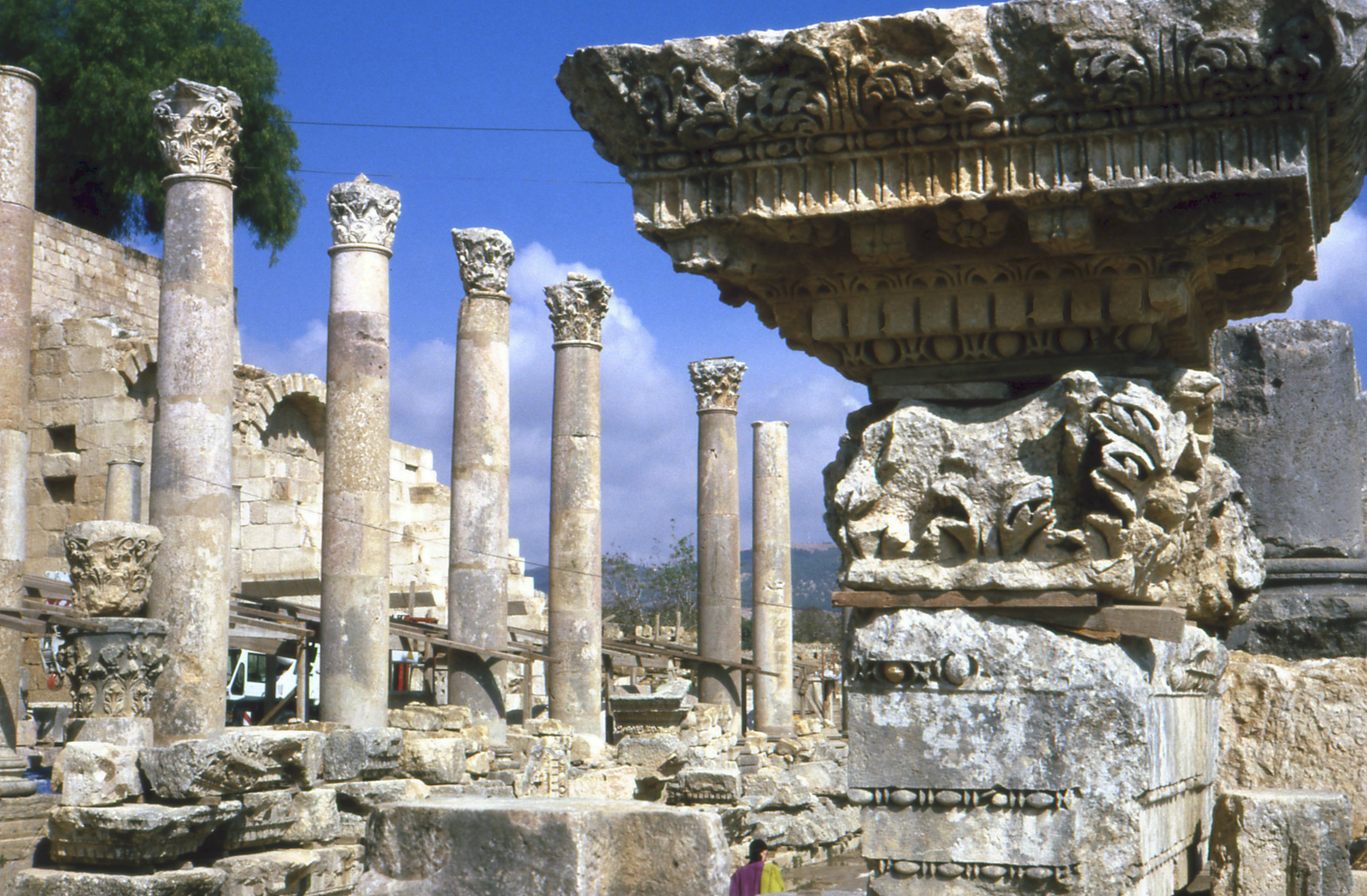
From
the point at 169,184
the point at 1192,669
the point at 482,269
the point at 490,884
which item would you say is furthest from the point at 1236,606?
the point at 482,269

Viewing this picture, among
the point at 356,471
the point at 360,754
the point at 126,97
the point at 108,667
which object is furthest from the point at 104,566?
the point at 126,97

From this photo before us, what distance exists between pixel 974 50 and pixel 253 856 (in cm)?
625

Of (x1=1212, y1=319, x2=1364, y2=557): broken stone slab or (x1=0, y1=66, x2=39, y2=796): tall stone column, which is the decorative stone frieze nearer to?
(x1=0, y1=66, x2=39, y2=796): tall stone column

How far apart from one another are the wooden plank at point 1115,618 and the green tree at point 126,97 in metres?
26.7

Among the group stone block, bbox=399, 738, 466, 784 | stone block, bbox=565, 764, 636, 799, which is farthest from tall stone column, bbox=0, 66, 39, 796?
stone block, bbox=565, 764, 636, 799

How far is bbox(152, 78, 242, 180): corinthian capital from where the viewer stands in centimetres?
1227

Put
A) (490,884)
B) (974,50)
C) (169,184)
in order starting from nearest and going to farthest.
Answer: (490,884) < (974,50) < (169,184)

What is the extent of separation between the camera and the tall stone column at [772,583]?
2303cm

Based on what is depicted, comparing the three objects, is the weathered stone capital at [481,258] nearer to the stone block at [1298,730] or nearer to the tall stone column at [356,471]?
the tall stone column at [356,471]

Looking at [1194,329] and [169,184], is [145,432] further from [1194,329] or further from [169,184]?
[1194,329]

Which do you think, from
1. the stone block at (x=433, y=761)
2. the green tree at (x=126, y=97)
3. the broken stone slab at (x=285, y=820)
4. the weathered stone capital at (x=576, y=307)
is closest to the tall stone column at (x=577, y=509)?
the weathered stone capital at (x=576, y=307)

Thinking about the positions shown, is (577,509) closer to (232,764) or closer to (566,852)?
(232,764)

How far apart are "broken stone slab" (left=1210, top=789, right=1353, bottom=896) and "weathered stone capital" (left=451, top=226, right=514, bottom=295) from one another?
13744 mm

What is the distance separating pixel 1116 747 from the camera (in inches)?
136
